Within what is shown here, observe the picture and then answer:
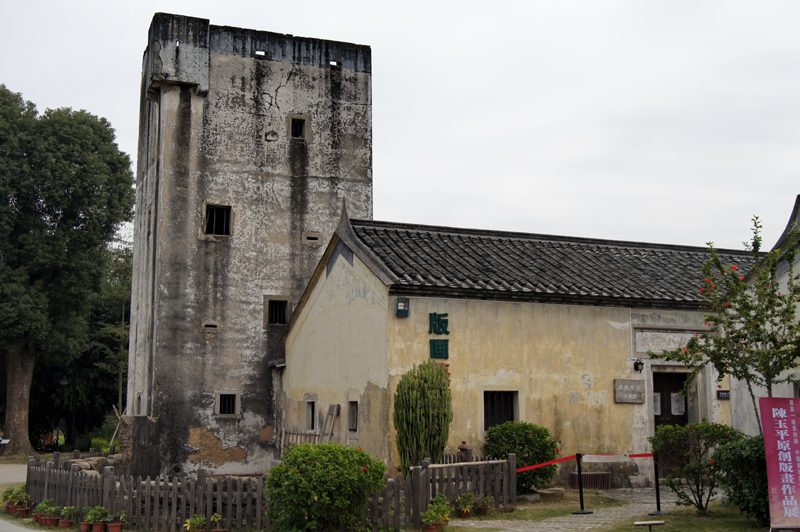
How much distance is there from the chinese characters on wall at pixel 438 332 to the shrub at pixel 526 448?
1.72m

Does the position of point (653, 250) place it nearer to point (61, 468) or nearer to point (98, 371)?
point (61, 468)

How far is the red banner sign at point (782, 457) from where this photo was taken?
9.46 m

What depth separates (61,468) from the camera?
13.8 metres

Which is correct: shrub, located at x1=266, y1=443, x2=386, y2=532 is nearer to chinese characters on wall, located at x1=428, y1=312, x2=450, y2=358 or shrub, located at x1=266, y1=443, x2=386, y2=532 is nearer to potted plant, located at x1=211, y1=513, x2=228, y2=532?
potted plant, located at x1=211, y1=513, x2=228, y2=532

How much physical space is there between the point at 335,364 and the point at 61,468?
5.91m

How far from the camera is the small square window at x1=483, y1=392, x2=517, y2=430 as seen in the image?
15.3m

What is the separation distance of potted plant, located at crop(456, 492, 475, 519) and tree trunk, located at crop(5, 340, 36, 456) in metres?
26.0

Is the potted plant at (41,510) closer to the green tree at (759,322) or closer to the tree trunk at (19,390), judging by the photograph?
the green tree at (759,322)

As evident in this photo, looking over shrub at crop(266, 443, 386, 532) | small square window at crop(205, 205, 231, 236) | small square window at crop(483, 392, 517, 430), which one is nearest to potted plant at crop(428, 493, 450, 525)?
shrub at crop(266, 443, 386, 532)

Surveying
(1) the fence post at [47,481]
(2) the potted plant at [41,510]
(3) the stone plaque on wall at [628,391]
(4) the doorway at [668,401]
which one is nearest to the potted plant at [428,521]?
(2) the potted plant at [41,510]

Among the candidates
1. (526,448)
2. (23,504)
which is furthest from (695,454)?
(23,504)

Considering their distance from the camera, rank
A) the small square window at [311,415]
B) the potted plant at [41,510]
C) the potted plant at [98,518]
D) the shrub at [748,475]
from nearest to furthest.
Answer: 1. the shrub at [748,475]
2. the potted plant at [98,518]
3. the potted plant at [41,510]
4. the small square window at [311,415]

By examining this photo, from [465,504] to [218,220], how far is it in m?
13.2

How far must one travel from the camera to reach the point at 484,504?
12.2 meters
